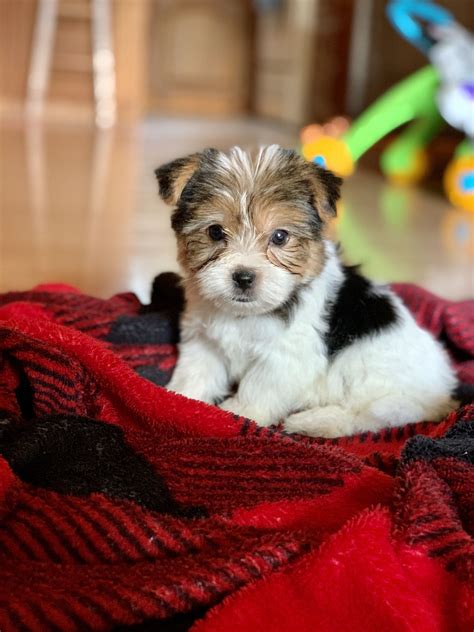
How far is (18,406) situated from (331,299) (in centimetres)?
92

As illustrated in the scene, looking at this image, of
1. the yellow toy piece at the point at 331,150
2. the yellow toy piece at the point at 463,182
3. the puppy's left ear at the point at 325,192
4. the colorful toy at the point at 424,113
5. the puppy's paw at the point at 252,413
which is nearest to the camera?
the puppy's left ear at the point at 325,192

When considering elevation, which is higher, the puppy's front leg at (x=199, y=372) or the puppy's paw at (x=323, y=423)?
the puppy's front leg at (x=199, y=372)

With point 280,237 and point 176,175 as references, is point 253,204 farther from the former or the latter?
→ point 176,175

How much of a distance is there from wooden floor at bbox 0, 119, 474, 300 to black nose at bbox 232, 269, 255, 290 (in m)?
1.56

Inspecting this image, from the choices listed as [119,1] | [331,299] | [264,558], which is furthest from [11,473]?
[119,1]

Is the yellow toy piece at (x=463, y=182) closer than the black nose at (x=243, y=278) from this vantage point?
No

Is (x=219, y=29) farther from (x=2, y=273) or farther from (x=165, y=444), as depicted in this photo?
(x=165, y=444)

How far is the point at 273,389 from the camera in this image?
2.31 meters

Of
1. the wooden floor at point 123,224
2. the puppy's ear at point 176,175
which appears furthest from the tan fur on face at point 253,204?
the wooden floor at point 123,224

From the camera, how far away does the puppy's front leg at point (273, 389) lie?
229 cm

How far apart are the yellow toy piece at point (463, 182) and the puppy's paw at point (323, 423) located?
403 cm

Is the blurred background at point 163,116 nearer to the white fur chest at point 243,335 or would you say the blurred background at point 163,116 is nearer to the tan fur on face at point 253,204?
the white fur chest at point 243,335

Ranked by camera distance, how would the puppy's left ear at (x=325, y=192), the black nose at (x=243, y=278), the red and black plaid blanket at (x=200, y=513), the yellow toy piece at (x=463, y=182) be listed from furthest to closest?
the yellow toy piece at (x=463, y=182) < the puppy's left ear at (x=325, y=192) < the black nose at (x=243, y=278) < the red and black plaid blanket at (x=200, y=513)

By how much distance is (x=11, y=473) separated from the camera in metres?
1.74
